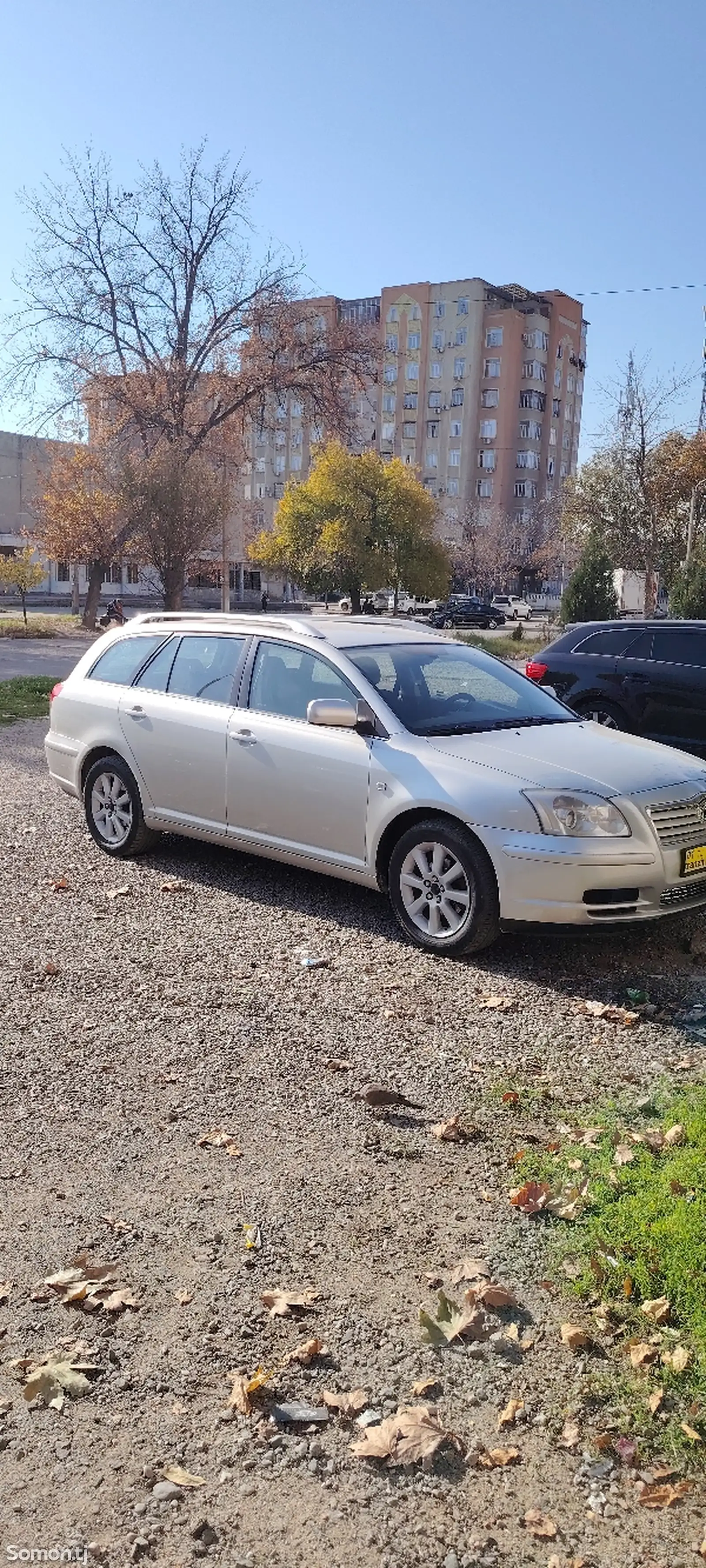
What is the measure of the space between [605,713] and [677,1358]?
27.7ft

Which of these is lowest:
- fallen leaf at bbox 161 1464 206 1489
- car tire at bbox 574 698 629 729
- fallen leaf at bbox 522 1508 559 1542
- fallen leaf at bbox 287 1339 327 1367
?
fallen leaf at bbox 161 1464 206 1489

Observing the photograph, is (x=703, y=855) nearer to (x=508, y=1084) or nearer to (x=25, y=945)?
(x=508, y=1084)

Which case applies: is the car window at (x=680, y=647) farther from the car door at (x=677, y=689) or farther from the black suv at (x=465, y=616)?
the black suv at (x=465, y=616)

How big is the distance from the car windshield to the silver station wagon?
13 millimetres

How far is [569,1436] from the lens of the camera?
254 cm

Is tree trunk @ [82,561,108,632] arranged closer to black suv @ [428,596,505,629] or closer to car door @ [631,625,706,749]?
black suv @ [428,596,505,629]

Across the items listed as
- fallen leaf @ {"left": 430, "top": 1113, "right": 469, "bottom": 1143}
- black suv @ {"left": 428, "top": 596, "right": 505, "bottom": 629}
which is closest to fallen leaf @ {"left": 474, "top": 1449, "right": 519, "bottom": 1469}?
fallen leaf @ {"left": 430, "top": 1113, "right": 469, "bottom": 1143}

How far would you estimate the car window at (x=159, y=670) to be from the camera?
7438 millimetres

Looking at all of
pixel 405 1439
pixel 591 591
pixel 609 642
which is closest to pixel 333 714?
pixel 405 1439

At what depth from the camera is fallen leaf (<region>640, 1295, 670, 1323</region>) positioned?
2881 mm

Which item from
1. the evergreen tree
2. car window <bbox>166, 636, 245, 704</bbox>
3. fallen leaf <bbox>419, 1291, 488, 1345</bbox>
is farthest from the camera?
the evergreen tree

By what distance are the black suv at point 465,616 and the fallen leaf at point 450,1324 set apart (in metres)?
52.7

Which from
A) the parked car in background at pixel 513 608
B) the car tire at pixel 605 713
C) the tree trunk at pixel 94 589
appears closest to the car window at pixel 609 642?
the car tire at pixel 605 713

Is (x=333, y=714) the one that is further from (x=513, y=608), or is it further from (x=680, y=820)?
(x=513, y=608)
